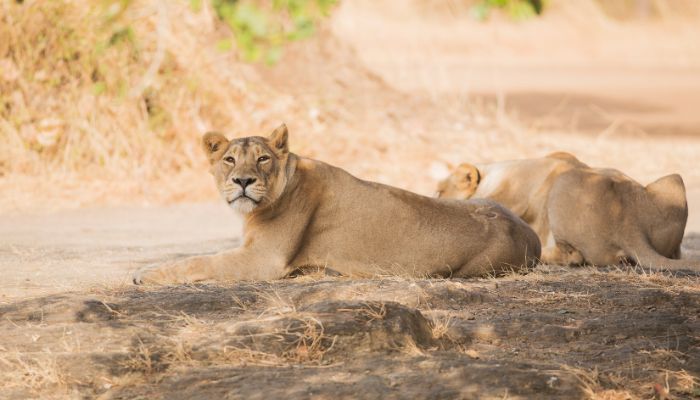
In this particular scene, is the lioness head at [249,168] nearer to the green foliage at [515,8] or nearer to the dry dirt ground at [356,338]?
the dry dirt ground at [356,338]

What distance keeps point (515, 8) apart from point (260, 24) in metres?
0.70

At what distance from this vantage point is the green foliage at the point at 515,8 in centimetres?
320

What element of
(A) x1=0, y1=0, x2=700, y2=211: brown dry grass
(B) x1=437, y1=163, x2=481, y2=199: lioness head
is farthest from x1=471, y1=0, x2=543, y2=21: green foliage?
(A) x1=0, y1=0, x2=700, y2=211: brown dry grass

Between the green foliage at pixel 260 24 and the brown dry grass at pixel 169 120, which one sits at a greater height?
the green foliage at pixel 260 24

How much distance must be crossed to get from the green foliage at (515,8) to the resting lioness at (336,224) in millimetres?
3540

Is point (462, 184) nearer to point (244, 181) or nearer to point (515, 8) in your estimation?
point (244, 181)

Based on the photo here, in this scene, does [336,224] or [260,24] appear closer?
[260,24]

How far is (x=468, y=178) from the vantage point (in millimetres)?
9062

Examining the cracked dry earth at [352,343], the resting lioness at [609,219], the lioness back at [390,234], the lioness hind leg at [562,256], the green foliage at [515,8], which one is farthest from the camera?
the lioness hind leg at [562,256]

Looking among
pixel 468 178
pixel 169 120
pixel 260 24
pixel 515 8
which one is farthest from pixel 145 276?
pixel 169 120

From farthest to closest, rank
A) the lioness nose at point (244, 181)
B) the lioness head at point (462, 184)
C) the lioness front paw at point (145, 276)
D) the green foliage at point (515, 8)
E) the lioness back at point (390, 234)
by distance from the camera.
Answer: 1. the lioness head at point (462, 184)
2. the lioness back at point (390, 234)
3. the lioness nose at point (244, 181)
4. the lioness front paw at point (145, 276)
5. the green foliage at point (515, 8)

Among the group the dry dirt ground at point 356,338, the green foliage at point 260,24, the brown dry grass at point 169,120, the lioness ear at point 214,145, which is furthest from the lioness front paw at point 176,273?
the brown dry grass at point 169,120

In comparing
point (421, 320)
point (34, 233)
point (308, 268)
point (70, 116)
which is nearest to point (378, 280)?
point (308, 268)

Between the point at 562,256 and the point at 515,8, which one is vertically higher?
the point at 515,8
